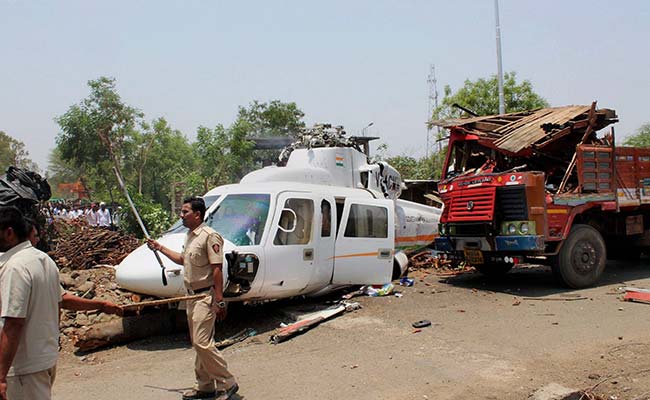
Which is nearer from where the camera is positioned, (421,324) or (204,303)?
(204,303)

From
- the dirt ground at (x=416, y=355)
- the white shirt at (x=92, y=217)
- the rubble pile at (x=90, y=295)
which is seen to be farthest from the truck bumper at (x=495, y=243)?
the white shirt at (x=92, y=217)

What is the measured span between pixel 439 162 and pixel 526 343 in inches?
730

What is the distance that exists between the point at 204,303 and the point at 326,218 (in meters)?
3.46

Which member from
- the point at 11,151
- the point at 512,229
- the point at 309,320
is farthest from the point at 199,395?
the point at 11,151

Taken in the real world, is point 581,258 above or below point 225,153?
below

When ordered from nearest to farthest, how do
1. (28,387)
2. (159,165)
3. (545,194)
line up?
(28,387) → (545,194) → (159,165)

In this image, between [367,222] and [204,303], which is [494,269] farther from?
[204,303]

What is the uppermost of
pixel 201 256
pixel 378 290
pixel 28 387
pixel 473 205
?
pixel 473 205

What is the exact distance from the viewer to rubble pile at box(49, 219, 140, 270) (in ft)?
42.0

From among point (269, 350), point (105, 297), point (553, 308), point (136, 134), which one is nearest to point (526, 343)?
point (553, 308)

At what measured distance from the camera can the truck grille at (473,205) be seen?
30.2 ft

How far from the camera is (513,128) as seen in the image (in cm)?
1034

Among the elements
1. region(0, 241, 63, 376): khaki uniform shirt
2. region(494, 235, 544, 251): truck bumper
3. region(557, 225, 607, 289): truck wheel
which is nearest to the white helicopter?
region(494, 235, 544, 251): truck bumper

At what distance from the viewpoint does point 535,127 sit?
10023 mm
